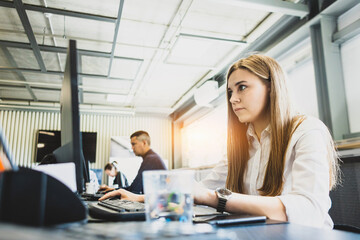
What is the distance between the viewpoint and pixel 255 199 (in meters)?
0.80

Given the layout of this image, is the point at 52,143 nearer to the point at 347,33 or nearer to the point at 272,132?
the point at 347,33

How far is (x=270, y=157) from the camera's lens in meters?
1.10

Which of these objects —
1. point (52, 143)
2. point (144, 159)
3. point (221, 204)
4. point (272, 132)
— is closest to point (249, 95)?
point (272, 132)

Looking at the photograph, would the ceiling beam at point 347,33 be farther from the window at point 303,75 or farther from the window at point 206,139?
the window at point 206,139

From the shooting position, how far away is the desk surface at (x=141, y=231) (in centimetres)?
20

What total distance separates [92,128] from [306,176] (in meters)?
7.34

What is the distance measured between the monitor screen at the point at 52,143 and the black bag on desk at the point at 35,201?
22.3ft

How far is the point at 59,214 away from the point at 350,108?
307 centimetres

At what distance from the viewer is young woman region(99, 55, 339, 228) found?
31.9 inches

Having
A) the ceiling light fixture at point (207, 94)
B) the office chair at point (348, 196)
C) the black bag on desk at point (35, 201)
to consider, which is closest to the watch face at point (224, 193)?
the black bag on desk at point (35, 201)

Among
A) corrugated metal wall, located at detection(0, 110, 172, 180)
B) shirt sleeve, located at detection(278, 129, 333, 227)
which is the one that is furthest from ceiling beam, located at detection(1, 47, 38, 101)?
shirt sleeve, located at detection(278, 129, 333, 227)

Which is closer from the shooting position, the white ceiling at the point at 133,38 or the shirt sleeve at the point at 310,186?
the shirt sleeve at the point at 310,186

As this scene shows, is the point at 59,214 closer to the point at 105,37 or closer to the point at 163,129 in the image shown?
the point at 105,37

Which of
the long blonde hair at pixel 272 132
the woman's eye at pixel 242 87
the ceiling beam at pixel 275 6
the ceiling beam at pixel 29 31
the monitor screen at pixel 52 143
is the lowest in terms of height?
the long blonde hair at pixel 272 132
